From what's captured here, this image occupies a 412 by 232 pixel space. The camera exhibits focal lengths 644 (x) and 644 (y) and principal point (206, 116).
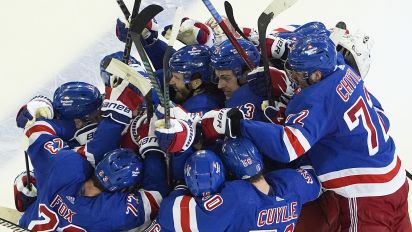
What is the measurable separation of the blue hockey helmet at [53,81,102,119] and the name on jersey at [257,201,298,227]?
998 mm

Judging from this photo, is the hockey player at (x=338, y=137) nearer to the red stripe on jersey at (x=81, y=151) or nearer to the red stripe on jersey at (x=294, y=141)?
the red stripe on jersey at (x=294, y=141)

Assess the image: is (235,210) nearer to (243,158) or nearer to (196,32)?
(243,158)

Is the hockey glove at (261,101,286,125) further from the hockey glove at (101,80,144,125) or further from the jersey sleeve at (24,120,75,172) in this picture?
the jersey sleeve at (24,120,75,172)

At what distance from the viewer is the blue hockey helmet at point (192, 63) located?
2934 millimetres

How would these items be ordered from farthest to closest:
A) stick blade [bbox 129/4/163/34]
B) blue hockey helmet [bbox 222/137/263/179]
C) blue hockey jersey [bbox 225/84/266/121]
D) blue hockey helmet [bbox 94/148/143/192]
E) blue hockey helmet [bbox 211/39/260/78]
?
blue hockey helmet [bbox 211/39/260/78], blue hockey jersey [bbox 225/84/266/121], blue hockey helmet [bbox 94/148/143/192], blue hockey helmet [bbox 222/137/263/179], stick blade [bbox 129/4/163/34]

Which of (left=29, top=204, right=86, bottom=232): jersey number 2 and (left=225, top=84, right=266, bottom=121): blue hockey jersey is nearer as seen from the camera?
(left=29, top=204, right=86, bottom=232): jersey number 2

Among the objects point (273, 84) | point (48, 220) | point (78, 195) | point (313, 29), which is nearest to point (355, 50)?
point (313, 29)

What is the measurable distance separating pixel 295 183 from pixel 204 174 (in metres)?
0.38

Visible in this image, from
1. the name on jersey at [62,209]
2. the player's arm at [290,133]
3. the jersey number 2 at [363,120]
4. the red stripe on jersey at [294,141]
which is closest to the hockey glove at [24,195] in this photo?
the name on jersey at [62,209]

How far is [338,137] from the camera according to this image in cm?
255

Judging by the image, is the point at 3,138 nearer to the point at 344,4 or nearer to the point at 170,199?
the point at 170,199

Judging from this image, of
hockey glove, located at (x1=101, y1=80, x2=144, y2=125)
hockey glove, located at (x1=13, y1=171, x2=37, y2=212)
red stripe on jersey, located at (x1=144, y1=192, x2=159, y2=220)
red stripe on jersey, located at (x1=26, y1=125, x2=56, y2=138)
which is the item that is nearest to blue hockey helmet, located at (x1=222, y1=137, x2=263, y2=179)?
red stripe on jersey, located at (x1=144, y1=192, x2=159, y2=220)

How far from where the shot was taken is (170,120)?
7.82ft

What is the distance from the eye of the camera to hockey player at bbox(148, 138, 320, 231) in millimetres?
2320
